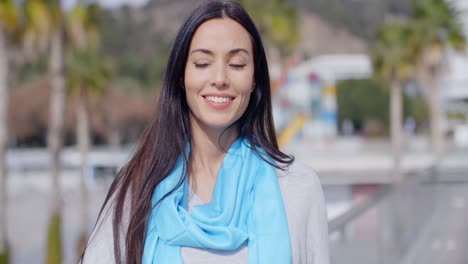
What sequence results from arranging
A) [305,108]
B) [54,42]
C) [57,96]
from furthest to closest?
[305,108] < [54,42] < [57,96]

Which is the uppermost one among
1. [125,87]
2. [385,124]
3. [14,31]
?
[14,31]

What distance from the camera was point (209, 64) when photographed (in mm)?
2051

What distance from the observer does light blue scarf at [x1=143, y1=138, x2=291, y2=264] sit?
1881mm

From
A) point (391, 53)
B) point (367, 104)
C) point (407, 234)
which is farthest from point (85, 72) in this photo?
point (367, 104)

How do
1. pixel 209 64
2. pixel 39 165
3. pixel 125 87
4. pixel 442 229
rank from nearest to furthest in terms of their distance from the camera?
pixel 209 64, pixel 442 229, pixel 39 165, pixel 125 87

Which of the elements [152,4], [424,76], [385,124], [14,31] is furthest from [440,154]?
[152,4]

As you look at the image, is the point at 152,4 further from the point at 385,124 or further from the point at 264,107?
the point at 264,107

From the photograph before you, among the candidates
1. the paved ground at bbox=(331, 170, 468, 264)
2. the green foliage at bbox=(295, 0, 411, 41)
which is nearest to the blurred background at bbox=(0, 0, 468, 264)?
the paved ground at bbox=(331, 170, 468, 264)

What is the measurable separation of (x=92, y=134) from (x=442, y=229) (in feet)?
212

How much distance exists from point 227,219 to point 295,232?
0.55 ft

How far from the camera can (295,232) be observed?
1946 millimetres

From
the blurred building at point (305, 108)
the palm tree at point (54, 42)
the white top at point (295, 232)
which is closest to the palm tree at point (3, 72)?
the palm tree at point (54, 42)

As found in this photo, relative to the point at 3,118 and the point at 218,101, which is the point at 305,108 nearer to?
the point at 3,118

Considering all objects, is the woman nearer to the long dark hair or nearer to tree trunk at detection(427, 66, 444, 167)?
the long dark hair
